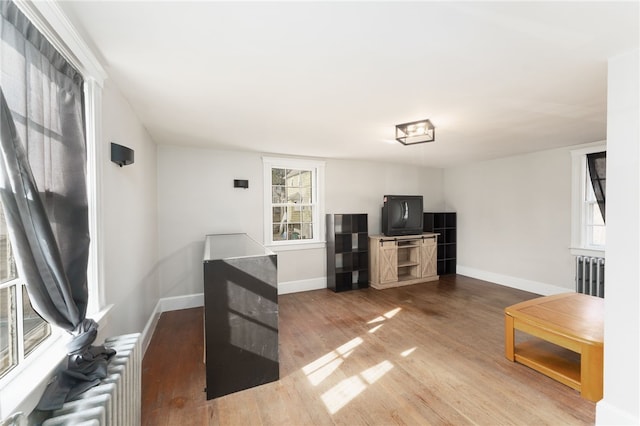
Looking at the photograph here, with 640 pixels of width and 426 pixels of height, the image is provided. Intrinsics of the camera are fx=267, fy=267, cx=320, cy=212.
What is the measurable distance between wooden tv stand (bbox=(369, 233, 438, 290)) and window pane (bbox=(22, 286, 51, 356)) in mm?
4314

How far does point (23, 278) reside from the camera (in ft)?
3.33

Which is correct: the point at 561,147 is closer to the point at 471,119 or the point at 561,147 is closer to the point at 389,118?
the point at 471,119

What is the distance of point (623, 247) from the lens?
1.62 m

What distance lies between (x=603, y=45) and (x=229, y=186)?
13.7 ft

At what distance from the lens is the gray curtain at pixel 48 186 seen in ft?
3.21

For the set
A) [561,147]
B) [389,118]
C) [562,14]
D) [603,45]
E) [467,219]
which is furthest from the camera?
[467,219]

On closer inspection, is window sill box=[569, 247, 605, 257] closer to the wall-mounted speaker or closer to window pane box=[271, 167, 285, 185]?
window pane box=[271, 167, 285, 185]

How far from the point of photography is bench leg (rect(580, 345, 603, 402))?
6.58ft

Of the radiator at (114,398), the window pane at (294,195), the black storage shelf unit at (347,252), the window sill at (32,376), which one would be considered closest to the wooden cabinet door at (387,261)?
the black storage shelf unit at (347,252)

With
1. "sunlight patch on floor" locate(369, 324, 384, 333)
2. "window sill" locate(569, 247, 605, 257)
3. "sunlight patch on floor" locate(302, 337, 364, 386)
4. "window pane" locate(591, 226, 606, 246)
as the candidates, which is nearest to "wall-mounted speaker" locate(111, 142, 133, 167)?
"sunlight patch on floor" locate(302, 337, 364, 386)

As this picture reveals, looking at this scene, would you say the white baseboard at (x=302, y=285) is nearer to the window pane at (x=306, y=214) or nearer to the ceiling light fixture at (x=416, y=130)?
the window pane at (x=306, y=214)

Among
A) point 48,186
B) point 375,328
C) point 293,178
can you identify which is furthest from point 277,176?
point 48,186

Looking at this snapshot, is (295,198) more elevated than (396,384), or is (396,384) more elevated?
(295,198)

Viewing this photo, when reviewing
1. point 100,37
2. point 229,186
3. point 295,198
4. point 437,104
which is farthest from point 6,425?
point 295,198
